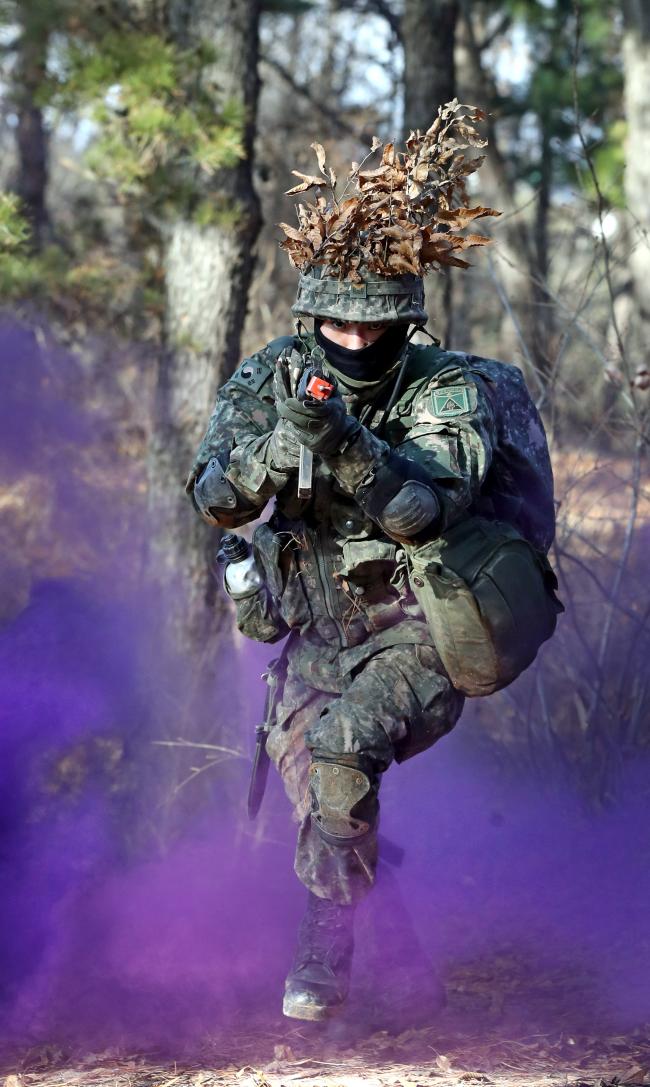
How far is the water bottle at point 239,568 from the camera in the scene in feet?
14.0

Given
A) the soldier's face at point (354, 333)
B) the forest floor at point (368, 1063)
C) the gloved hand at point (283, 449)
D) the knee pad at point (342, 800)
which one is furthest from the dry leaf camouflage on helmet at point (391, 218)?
the forest floor at point (368, 1063)

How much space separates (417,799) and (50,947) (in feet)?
7.45

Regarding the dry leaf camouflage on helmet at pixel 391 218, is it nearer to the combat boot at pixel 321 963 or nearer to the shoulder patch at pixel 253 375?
the shoulder patch at pixel 253 375

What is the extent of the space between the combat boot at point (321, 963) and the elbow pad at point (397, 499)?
143 cm

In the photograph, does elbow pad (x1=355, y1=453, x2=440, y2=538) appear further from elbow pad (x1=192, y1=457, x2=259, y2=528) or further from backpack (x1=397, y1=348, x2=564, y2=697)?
elbow pad (x1=192, y1=457, x2=259, y2=528)

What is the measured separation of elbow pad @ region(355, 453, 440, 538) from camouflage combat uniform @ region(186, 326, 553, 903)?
10cm

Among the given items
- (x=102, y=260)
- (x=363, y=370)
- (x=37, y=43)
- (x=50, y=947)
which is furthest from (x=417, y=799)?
(x=37, y=43)

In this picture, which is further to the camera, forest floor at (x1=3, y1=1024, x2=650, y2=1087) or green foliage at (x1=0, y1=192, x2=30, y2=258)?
green foliage at (x1=0, y1=192, x2=30, y2=258)

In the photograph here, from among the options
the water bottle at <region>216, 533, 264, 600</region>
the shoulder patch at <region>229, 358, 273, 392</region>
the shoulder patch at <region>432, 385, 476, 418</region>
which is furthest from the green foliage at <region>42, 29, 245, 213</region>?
the shoulder patch at <region>432, 385, 476, 418</region>

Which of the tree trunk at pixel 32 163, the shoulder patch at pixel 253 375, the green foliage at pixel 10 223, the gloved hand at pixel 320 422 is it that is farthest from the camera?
the tree trunk at pixel 32 163

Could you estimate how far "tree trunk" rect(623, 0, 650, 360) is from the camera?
11.4 meters

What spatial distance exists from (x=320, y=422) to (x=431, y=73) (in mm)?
5041

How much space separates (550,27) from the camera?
14.7 meters

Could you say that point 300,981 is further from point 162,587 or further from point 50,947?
point 162,587
